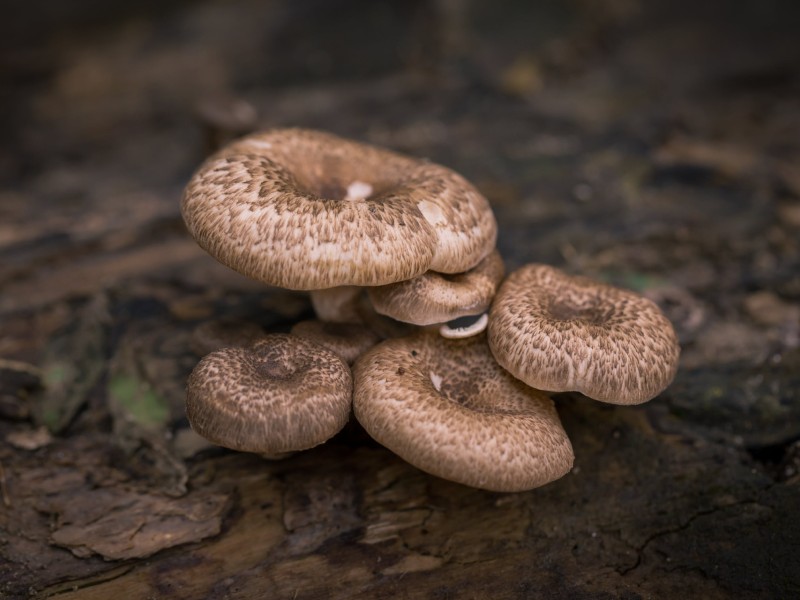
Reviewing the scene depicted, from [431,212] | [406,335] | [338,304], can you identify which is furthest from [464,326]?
[338,304]

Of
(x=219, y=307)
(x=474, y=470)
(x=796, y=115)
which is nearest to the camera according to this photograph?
(x=474, y=470)

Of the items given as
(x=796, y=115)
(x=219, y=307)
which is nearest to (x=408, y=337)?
(x=219, y=307)

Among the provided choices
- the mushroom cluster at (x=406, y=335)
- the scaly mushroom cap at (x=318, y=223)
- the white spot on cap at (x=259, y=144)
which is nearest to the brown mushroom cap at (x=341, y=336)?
the mushroom cluster at (x=406, y=335)

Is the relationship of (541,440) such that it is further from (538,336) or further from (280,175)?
(280,175)

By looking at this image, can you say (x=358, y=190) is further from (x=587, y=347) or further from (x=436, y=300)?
(x=587, y=347)

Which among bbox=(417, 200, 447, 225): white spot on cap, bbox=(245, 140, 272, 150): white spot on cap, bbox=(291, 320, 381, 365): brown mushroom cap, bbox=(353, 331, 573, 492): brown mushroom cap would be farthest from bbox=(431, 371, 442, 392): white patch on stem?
bbox=(245, 140, 272, 150): white spot on cap

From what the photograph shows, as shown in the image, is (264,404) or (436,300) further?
(436,300)
